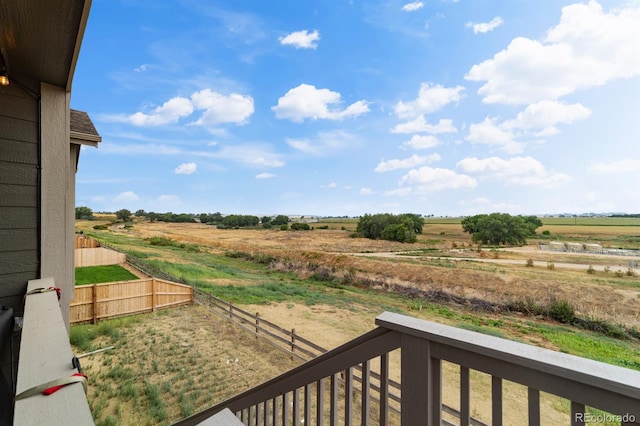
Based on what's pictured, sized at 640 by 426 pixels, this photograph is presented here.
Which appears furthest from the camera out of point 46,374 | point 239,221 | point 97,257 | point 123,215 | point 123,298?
point 239,221

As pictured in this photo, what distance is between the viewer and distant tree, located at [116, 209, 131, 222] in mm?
38719

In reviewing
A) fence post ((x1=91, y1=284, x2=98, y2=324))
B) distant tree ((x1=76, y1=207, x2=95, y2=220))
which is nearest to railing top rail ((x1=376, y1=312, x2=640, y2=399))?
fence post ((x1=91, y1=284, x2=98, y2=324))

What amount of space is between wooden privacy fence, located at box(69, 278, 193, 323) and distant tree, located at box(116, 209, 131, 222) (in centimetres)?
3876

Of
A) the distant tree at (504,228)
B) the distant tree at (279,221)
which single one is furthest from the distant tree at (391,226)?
the distant tree at (279,221)

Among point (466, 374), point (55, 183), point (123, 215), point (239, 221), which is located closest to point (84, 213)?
point (123, 215)

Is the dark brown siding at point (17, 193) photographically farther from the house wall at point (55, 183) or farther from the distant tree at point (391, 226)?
the distant tree at point (391, 226)

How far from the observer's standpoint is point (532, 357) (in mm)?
552

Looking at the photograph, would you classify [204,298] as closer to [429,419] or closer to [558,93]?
[429,419]

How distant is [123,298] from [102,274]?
5.14 metres

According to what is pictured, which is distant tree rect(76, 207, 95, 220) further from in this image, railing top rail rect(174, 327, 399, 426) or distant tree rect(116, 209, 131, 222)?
railing top rail rect(174, 327, 399, 426)

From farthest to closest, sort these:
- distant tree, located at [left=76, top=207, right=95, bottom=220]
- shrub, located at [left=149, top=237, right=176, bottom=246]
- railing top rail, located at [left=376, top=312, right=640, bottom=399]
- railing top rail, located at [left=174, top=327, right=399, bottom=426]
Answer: distant tree, located at [left=76, top=207, right=95, bottom=220], shrub, located at [left=149, top=237, right=176, bottom=246], railing top rail, located at [left=174, top=327, right=399, bottom=426], railing top rail, located at [left=376, top=312, right=640, bottom=399]

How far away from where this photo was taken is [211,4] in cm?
883

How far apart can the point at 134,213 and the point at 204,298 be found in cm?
4141

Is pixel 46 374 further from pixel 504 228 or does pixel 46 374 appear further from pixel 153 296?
pixel 504 228
